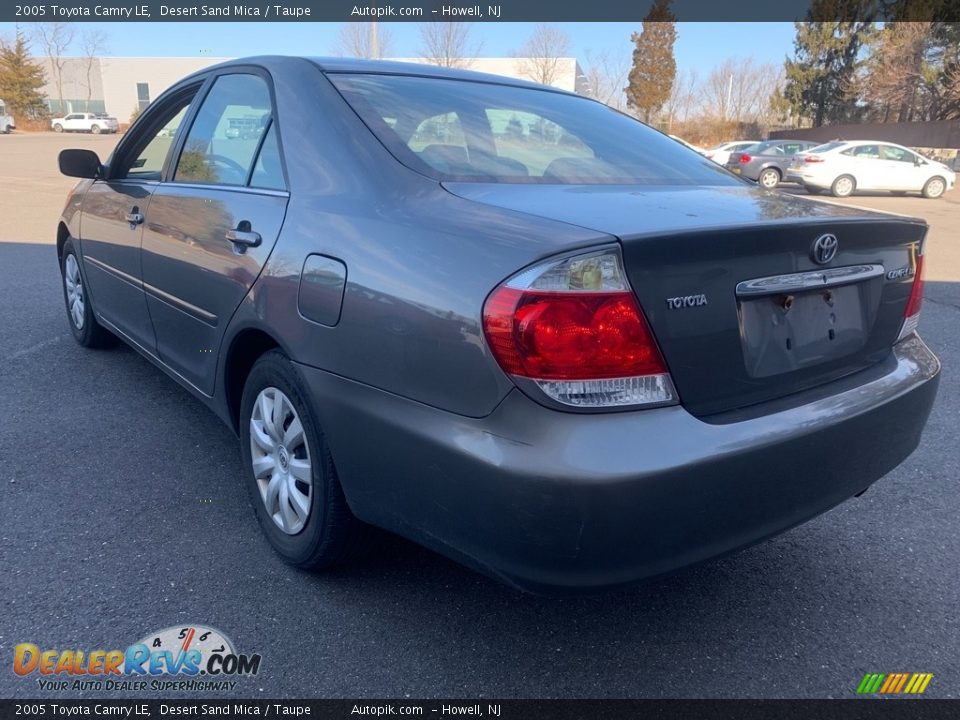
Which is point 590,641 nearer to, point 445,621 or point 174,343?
point 445,621

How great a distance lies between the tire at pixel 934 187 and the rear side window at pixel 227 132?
74.1ft

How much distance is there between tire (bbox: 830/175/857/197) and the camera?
787 inches

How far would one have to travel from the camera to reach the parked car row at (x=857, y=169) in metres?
19.8

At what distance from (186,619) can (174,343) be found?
131cm

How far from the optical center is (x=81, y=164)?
403 centimetres

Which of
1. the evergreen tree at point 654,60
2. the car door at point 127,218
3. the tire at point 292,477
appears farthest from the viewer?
the evergreen tree at point 654,60

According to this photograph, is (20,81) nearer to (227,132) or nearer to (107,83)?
(107,83)

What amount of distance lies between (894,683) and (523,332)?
4.85 feet

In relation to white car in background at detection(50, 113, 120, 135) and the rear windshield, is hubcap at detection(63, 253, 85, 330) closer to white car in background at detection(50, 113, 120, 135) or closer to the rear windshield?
the rear windshield

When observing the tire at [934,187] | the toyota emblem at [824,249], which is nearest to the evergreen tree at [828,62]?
the tire at [934,187]

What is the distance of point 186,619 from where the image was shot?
7.43 ft

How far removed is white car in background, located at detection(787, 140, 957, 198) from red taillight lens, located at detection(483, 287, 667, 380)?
66.7ft

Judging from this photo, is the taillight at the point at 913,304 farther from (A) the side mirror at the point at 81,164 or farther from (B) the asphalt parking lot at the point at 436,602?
(A) the side mirror at the point at 81,164

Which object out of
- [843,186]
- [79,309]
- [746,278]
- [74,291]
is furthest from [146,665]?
[843,186]
